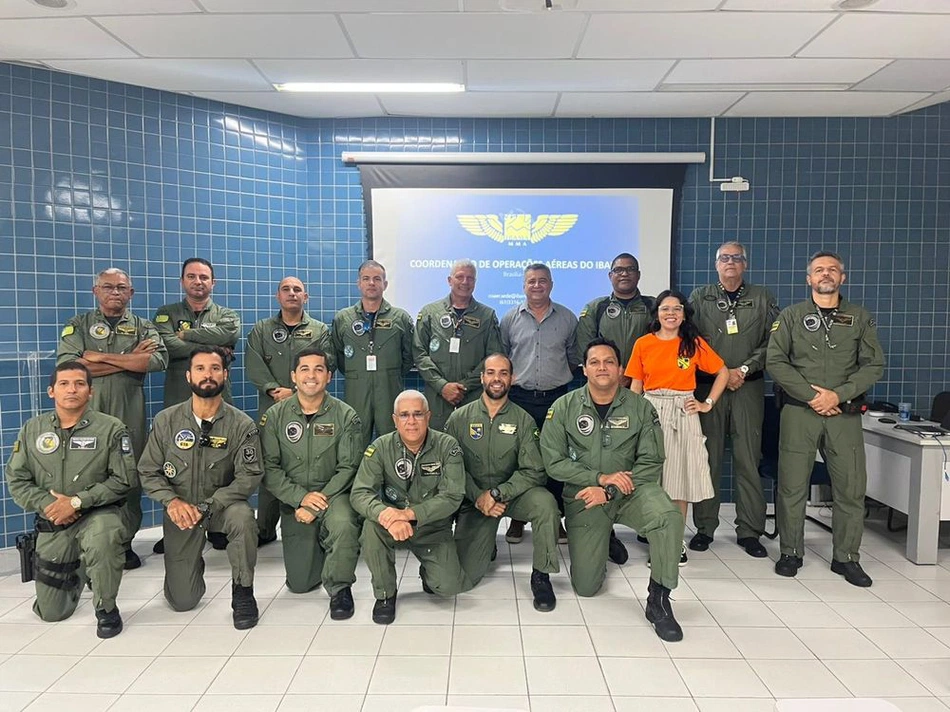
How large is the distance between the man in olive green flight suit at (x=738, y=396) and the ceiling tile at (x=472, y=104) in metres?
1.80

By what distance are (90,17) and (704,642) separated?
4466mm

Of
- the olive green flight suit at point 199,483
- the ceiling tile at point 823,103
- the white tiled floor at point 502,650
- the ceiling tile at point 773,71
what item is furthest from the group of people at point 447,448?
the ceiling tile at point 823,103

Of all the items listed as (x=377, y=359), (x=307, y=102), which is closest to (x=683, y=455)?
(x=377, y=359)

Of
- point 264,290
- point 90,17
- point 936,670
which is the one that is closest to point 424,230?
point 264,290

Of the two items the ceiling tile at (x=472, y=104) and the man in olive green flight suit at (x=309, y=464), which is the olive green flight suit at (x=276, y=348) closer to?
the man in olive green flight suit at (x=309, y=464)

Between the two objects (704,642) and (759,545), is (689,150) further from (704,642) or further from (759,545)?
(704,642)

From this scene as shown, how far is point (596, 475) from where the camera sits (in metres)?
3.38

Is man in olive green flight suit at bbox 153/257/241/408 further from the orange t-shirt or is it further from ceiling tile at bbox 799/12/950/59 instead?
ceiling tile at bbox 799/12/950/59

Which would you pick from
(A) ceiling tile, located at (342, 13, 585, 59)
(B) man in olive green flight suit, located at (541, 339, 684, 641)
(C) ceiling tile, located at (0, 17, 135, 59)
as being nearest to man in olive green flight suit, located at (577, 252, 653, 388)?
(B) man in olive green flight suit, located at (541, 339, 684, 641)

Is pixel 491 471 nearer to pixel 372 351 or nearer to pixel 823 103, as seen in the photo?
pixel 372 351

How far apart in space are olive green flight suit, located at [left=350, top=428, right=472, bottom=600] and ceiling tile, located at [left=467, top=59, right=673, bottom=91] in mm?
2453

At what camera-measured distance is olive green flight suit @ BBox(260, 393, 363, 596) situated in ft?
11.1

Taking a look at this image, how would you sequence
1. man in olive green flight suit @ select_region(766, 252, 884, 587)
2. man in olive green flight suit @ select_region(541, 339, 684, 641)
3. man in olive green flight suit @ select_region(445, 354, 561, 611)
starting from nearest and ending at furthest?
man in olive green flight suit @ select_region(541, 339, 684, 641)
man in olive green flight suit @ select_region(445, 354, 561, 611)
man in olive green flight suit @ select_region(766, 252, 884, 587)

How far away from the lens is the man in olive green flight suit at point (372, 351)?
444 centimetres
